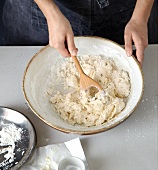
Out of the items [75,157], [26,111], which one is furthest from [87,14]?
[75,157]

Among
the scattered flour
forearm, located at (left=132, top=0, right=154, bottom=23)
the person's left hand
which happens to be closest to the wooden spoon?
the scattered flour

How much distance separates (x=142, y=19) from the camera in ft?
4.02

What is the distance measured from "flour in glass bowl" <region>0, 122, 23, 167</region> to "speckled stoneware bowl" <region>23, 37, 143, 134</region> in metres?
0.11

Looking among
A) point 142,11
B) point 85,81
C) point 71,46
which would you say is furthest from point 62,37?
point 142,11

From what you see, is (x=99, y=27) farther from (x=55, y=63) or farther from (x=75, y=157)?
(x=75, y=157)

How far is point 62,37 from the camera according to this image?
113 cm

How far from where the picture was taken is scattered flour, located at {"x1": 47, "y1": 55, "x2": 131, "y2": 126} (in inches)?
44.3

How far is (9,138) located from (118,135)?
1.12ft

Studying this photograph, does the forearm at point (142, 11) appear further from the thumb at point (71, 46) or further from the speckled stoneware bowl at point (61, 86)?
the thumb at point (71, 46)

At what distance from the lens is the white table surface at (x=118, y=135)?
3.62 ft

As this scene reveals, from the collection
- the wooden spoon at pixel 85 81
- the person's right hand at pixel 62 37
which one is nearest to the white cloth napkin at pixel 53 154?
the wooden spoon at pixel 85 81

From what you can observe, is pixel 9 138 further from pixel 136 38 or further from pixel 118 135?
pixel 136 38

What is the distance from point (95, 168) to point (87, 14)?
1.93 ft

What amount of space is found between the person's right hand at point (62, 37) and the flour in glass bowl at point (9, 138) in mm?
280
